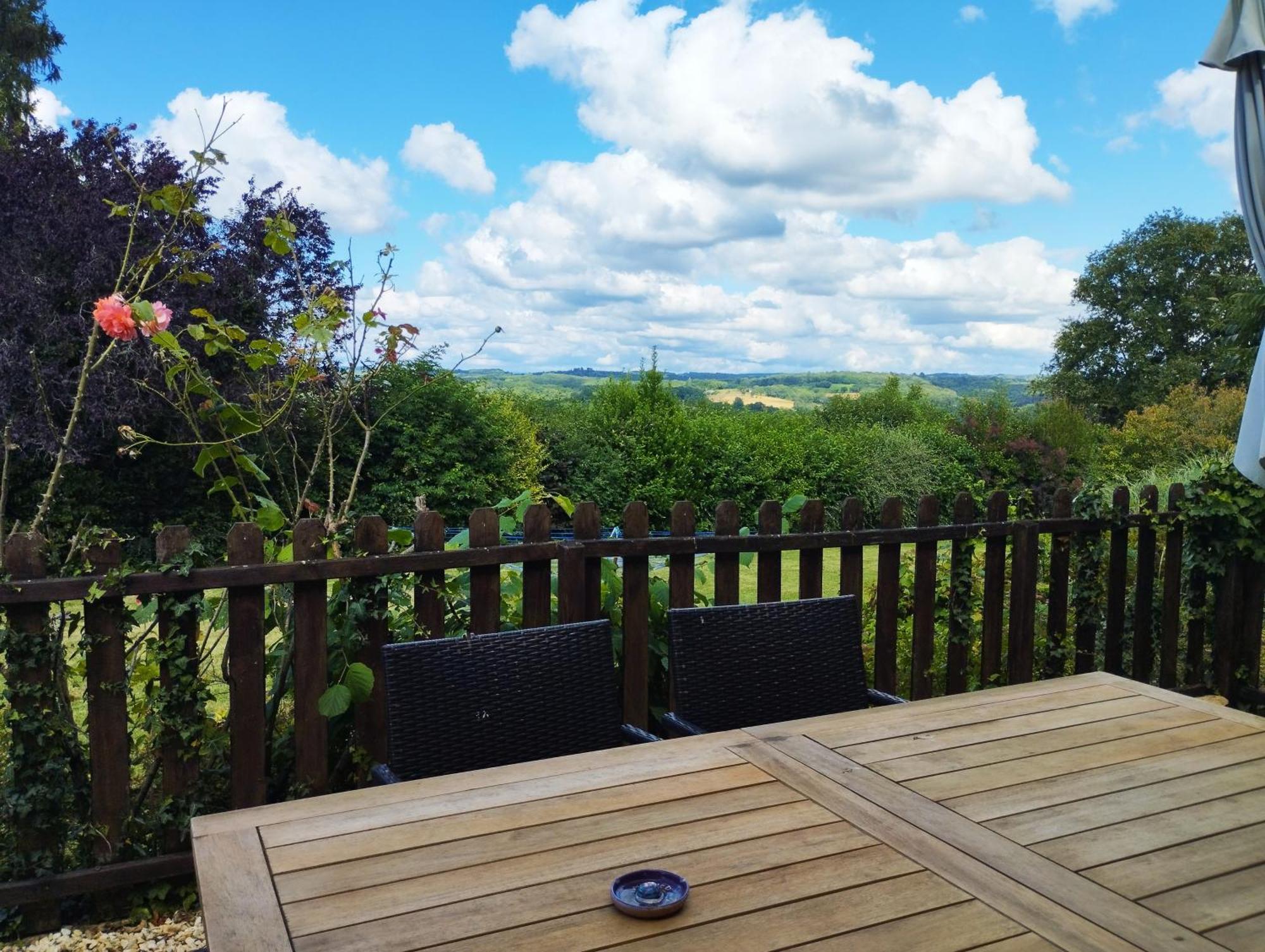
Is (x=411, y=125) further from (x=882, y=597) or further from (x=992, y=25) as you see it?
(x=882, y=597)

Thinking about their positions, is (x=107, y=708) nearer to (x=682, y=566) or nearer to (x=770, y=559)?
(x=682, y=566)

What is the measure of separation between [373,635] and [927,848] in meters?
1.77

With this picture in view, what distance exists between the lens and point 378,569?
2.52 meters

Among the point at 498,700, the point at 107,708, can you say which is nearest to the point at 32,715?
the point at 107,708

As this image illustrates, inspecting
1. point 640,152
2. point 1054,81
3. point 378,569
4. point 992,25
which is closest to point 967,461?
point 1054,81

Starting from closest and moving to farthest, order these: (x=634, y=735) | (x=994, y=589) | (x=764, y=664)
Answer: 1. (x=634, y=735)
2. (x=764, y=664)
3. (x=994, y=589)

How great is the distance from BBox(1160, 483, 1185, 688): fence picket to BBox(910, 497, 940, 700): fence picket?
140 centimetres

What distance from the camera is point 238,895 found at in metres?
1.11

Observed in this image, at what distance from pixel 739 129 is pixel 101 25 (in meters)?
9.06

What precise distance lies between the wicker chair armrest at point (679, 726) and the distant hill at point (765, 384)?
28.4ft

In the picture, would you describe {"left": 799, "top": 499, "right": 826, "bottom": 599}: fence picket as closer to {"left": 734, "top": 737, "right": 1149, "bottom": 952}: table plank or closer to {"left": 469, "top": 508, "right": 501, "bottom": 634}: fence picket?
{"left": 469, "top": 508, "right": 501, "bottom": 634}: fence picket

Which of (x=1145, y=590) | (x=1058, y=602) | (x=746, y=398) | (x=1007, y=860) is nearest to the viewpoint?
(x=1007, y=860)

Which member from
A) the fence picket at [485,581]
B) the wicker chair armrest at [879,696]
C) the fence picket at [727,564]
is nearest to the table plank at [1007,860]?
the wicker chair armrest at [879,696]

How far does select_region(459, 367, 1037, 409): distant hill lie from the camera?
1298 cm
